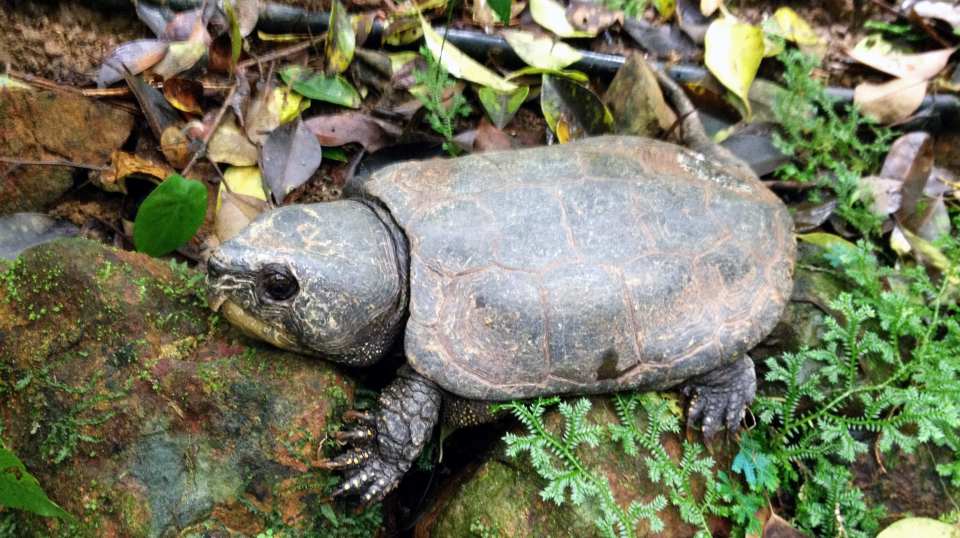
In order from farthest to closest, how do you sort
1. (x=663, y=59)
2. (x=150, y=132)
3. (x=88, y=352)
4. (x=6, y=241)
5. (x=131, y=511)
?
1. (x=663, y=59)
2. (x=150, y=132)
3. (x=6, y=241)
4. (x=88, y=352)
5. (x=131, y=511)

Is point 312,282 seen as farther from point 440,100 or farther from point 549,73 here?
point 549,73

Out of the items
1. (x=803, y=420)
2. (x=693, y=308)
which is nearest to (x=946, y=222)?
(x=803, y=420)

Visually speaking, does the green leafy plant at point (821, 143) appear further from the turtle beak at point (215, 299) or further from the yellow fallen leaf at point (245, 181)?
the turtle beak at point (215, 299)

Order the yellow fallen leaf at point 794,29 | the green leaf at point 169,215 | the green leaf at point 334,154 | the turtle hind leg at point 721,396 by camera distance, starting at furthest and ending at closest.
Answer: the yellow fallen leaf at point 794,29, the green leaf at point 334,154, the turtle hind leg at point 721,396, the green leaf at point 169,215

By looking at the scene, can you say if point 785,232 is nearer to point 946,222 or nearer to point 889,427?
point 889,427

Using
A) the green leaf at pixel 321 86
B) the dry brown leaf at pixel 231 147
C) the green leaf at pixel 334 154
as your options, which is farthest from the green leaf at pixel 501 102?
the dry brown leaf at pixel 231 147

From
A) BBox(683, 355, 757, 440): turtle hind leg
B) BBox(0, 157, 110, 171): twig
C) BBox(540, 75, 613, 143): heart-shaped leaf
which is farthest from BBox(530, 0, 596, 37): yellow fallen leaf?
BBox(0, 157, 110, 171): twig

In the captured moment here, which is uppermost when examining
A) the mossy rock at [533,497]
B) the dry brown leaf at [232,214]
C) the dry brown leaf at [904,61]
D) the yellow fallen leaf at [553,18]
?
the yellow fallen leaf at [553,18]
